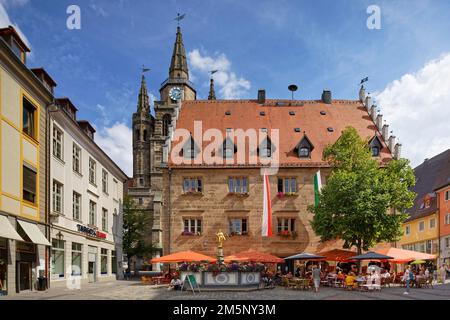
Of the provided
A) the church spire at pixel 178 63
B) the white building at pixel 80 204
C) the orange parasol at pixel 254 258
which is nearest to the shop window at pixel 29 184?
the white building at pixel 80 204

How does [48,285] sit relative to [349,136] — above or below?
below

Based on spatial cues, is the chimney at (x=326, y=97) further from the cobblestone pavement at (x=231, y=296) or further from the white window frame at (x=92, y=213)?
the cobblestone pavement at (x=231, y=296)

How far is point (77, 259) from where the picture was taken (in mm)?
34312

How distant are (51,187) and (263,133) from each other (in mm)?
21367

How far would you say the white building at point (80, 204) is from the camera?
98.8 feet

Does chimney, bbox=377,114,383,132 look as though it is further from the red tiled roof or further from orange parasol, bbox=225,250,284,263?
orange parasol, bbox=225,250,284,263

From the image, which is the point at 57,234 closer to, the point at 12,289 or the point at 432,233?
the point at 12,289

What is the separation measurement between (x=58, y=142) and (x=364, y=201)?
63.6ft

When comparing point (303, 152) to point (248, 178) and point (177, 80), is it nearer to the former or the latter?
point (248, 178)

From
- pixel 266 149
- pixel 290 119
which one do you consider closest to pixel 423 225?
pixel 290 119

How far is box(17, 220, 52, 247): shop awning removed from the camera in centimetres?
2457

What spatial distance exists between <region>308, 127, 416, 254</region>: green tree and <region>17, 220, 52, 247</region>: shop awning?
18.0m

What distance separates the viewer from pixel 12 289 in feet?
77.5
